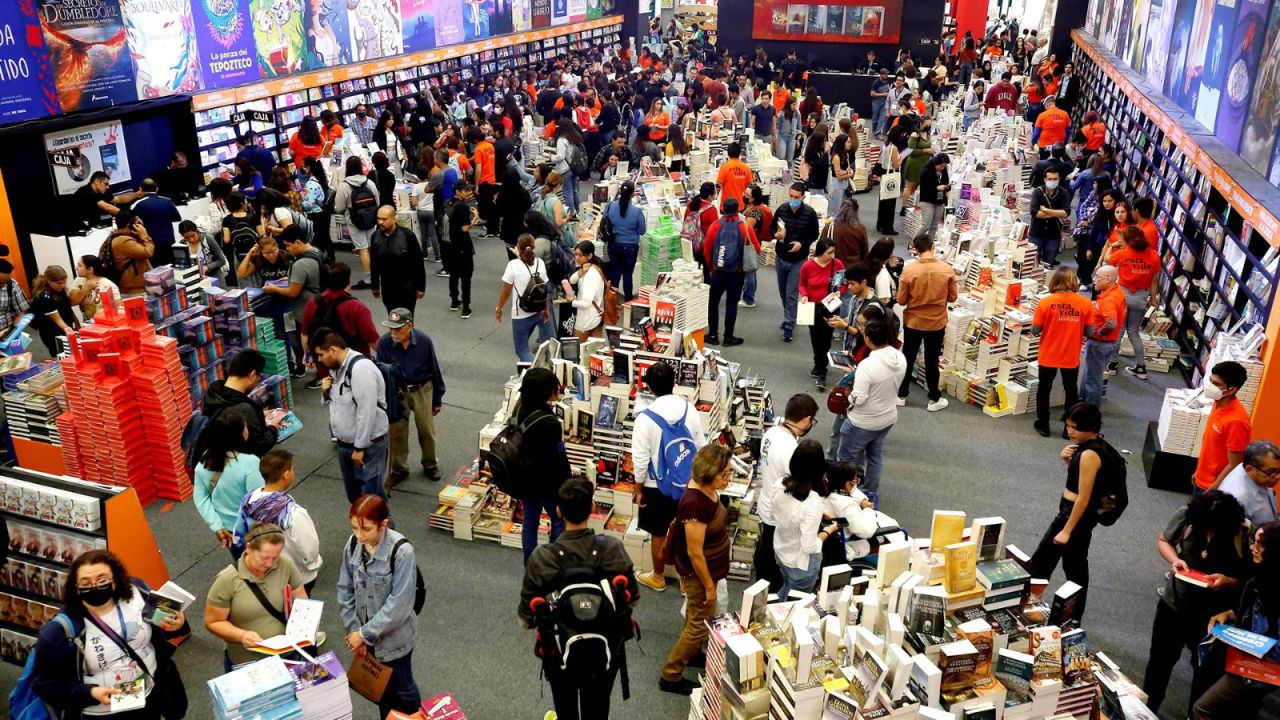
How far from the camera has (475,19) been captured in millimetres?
21562

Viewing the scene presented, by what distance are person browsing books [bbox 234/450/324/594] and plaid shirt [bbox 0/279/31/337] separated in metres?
4.03

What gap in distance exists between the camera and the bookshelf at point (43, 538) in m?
4.91

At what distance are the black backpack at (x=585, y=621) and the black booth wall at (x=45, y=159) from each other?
27.3 feet

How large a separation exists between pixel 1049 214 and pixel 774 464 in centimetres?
759

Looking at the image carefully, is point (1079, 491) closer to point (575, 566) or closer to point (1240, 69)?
point (575, 566)

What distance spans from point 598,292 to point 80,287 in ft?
14.0

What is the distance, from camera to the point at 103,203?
9797mm

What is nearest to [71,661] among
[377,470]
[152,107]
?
[377,470]

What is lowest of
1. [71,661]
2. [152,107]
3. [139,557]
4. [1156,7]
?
[139,557]

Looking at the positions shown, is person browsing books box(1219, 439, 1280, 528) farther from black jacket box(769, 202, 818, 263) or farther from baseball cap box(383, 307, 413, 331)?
black jacket box(769, 202, 818, 263)

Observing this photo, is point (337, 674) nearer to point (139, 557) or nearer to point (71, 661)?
point (71, 661)

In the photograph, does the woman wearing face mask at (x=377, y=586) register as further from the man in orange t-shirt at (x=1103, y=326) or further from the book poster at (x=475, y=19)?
the book poster at (x=475, y=19)

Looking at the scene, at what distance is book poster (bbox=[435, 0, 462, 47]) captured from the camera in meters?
19.9

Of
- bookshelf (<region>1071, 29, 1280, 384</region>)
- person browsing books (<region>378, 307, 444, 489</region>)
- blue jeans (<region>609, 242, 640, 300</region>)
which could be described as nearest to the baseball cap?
person browsing books (<region>378, 307, 444, 489</region>)
